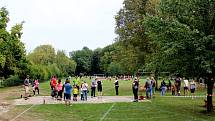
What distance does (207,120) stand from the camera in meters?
24.4

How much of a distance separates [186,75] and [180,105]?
18.0ft

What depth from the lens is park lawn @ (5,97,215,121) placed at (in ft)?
83.1

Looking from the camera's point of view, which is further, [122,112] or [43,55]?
[43,55]

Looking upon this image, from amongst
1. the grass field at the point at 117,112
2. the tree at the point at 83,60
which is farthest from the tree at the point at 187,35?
the tree at the point at 83,60

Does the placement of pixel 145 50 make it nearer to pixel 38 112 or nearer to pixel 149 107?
pixel 149 107

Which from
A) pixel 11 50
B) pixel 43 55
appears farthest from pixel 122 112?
pixel 43 55

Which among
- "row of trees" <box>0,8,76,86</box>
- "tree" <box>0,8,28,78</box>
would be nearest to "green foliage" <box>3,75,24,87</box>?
"row of trees" <box>0,8,76,86</box>

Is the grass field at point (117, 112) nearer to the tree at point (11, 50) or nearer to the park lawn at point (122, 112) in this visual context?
the park lawn at point (122, 112)

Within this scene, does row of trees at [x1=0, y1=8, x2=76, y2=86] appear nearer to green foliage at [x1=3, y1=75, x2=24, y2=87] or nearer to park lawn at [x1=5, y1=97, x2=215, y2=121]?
green foliage at [x1=3, y1=75, x2=24, y2=87]

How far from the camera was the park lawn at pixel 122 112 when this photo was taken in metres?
25.3

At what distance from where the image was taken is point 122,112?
27.7 metres

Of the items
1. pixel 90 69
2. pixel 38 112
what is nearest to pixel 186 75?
pixel 38 112

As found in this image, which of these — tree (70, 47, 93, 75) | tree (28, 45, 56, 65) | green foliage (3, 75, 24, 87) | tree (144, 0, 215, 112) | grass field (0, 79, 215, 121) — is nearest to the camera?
grass field (0, 79, 215, 121)

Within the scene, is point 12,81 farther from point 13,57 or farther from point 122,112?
point 122,112
